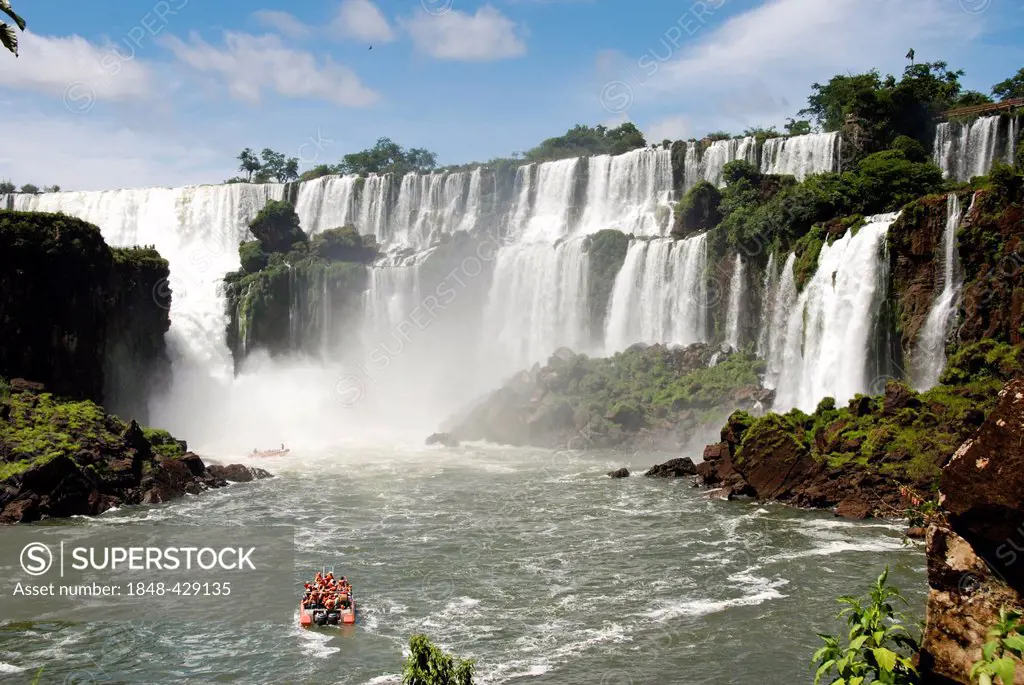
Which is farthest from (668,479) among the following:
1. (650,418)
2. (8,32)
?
(8,32)

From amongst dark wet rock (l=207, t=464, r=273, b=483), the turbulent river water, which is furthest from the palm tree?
dark wet rock (l=207, t=464, r=273, b=483)

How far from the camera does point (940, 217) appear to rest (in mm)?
34688

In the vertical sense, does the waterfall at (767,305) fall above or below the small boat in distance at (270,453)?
above

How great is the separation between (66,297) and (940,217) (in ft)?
110

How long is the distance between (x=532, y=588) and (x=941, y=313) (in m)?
19.8

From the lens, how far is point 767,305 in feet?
151

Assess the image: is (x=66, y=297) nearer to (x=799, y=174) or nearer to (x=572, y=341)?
(x=572, y=341)

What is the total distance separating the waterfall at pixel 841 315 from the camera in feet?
121

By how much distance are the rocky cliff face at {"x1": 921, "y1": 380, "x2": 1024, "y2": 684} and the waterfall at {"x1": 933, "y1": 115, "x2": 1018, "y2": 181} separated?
140ft

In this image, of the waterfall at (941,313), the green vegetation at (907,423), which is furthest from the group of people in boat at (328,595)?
the waterfall at (941,313)

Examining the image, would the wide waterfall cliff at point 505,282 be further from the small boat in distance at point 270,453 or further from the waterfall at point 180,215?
the small boat in distance at point 270,453

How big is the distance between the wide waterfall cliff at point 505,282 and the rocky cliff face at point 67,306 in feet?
22.9

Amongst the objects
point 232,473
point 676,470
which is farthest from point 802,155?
point 232,473

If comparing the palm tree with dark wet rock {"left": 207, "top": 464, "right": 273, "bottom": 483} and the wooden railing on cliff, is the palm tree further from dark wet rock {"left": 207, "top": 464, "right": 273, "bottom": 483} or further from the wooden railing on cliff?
the wooden railing on cliff
